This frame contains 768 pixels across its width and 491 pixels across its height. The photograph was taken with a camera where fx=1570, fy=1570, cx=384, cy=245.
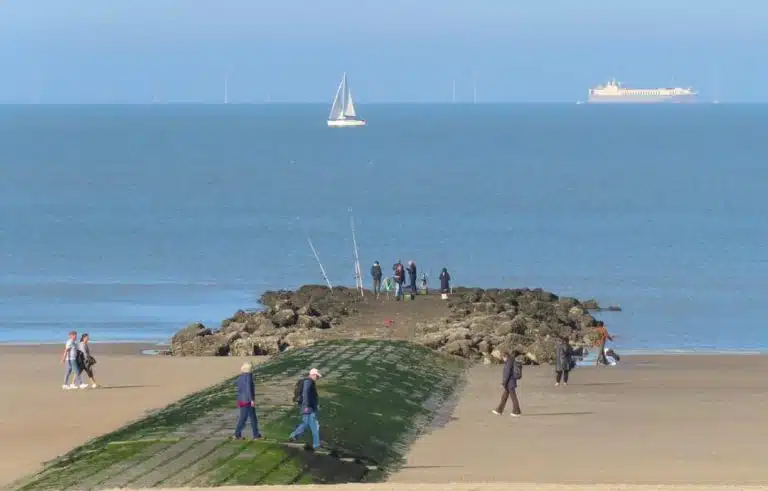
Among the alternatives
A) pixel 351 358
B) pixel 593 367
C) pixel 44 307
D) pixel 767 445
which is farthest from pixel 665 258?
pixel 767 445

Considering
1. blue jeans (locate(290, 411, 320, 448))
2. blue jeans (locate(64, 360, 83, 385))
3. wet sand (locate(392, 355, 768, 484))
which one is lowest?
wet sand (locate(392, 355, 768, 484))

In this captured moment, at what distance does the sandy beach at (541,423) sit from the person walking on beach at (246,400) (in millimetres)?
2464

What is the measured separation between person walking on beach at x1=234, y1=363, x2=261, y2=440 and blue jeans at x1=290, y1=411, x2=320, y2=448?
Answer: 2.16ft

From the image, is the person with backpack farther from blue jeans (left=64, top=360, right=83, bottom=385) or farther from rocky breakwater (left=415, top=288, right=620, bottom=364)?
blue jeans (left=64, top=360, right=83, bottom=385)

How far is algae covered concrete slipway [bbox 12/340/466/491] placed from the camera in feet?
77.8

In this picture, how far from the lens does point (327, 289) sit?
54156 mm

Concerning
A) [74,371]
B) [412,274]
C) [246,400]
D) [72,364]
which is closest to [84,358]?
[72,364]

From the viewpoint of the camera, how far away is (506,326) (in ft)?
140

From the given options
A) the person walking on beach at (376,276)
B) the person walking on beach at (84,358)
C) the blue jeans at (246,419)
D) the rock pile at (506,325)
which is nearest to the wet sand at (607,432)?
the rock pile at (506,325)

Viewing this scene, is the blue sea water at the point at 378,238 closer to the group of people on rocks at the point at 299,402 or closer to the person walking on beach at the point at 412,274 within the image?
the person walking on beach at the point at 412,274

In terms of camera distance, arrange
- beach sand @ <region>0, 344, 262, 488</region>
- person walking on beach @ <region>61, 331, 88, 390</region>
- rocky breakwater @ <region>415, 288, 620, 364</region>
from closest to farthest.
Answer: beach sand @ <region>0, 344, 262, 488</region>
person walking on beach @ <region>61, 331, 88, 390</region>
rocky breakwater @ <region>415, 288, 620, 364</region>

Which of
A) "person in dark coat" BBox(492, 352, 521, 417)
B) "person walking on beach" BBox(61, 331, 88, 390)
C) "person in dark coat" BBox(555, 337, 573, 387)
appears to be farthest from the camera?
"person in dark coat" BBox(555, 337, 573, 387)

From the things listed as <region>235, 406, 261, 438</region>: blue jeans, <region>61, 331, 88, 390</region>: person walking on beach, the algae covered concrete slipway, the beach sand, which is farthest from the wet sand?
<region>61, 331, 88, 390</region>: person walking on beach

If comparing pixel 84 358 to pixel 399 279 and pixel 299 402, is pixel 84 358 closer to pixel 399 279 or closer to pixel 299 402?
pixel 299 402
